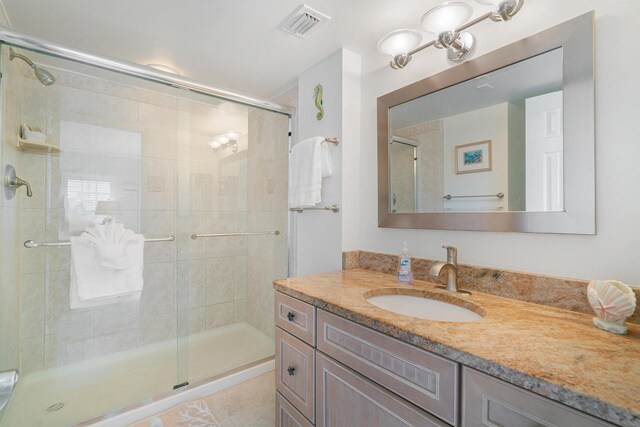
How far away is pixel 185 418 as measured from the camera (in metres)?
1.59

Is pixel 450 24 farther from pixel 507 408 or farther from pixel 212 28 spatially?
pixel 507 408

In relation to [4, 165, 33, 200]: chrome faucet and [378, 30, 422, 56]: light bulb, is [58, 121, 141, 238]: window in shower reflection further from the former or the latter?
[378, 30, 422, 56]: light bulb

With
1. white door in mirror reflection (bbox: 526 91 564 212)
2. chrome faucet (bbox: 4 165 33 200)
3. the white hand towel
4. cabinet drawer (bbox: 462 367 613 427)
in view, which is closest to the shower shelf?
chrome faucet (bbox: 4 165 33 200)

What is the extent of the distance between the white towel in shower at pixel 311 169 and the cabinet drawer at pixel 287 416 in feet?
3.46

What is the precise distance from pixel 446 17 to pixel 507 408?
4.46 feet

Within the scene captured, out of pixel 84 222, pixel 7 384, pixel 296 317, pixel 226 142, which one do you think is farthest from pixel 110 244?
pixel 296 317

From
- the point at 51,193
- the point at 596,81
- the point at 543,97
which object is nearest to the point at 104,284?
the point at 51,193

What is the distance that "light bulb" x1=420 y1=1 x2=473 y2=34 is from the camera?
1.12 metres

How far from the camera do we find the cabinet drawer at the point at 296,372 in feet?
3.73

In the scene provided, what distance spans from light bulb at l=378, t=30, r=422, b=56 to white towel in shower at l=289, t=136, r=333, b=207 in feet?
1.97

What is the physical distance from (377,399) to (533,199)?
3.04 ft

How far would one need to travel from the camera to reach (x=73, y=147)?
1.80 meters

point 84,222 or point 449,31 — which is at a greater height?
point 449,31

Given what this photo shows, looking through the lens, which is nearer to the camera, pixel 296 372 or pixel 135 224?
pixel 296 372
